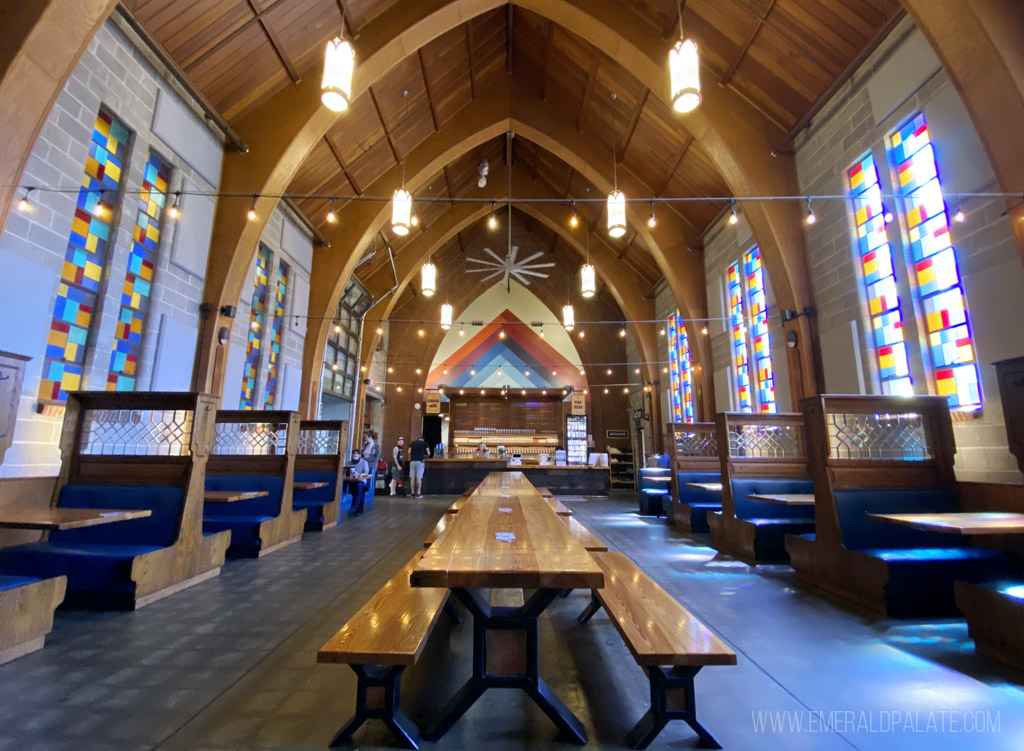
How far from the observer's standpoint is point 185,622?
8.13ft

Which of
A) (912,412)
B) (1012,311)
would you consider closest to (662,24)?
(1012,311)

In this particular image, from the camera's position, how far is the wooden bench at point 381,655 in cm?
126

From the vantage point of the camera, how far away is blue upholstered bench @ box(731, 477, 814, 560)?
398cm

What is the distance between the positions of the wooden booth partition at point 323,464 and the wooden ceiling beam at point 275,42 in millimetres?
5227

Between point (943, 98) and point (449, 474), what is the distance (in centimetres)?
989

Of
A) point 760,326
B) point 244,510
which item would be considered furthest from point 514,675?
point 760,326

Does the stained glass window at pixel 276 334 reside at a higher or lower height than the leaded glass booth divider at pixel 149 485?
higher

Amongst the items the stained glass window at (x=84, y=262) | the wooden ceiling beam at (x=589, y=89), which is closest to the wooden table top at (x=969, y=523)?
the stained glass window at (x=84, y=262)

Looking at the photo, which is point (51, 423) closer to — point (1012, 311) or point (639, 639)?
point (639, 639)

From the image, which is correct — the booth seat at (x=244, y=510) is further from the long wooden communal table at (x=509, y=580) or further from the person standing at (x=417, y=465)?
the person standing at (x=417, y=465)

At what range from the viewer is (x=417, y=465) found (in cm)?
986

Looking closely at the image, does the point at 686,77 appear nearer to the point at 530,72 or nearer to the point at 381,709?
the point at 381,709

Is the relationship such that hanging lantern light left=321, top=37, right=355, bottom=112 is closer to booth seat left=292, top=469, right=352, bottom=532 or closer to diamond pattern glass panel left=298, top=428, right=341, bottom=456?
diamond pattern glass panel left=298, top=428, right=341, bottom=456

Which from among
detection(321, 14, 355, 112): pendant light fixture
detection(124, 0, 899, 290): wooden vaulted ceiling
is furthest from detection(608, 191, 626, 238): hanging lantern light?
detection(124, 0, 899, 290): wooden vaulted ceiling
